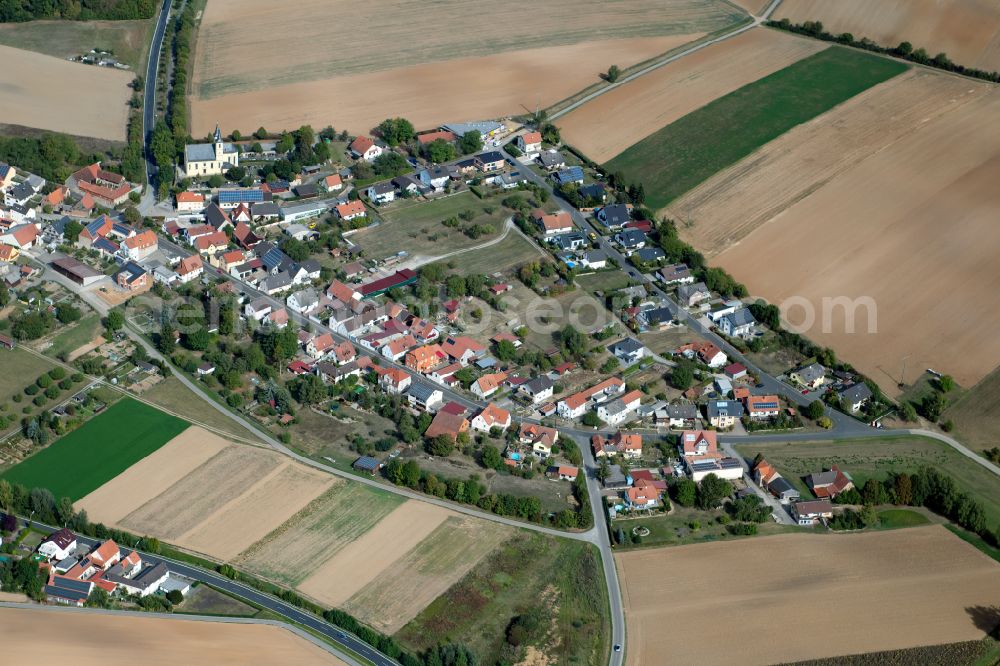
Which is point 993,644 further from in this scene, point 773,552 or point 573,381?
point 573,381

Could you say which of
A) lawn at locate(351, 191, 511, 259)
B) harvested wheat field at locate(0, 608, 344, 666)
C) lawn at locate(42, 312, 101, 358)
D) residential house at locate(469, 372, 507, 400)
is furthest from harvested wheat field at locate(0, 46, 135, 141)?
harvested wheat field at locate(0, 608, 344, 666)

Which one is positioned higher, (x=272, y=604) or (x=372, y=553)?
(x=372, y=553)

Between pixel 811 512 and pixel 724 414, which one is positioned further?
pixel 724 414

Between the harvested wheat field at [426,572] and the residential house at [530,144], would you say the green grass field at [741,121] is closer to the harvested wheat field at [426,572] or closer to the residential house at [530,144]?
the residential house at [530,144]

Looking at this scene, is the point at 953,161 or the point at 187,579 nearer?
the point at 187,579

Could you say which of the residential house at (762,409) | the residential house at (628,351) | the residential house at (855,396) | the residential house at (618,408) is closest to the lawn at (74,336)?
the residential house at (618,408)

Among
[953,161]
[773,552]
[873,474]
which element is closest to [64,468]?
[773,552]

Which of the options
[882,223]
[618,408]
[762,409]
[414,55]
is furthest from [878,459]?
[414,55]

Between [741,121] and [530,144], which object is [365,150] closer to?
[530,144]
